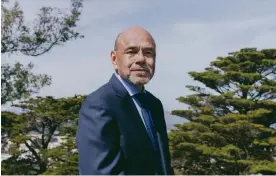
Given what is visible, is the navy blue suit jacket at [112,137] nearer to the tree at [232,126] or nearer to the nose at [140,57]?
the nose at [140,57]

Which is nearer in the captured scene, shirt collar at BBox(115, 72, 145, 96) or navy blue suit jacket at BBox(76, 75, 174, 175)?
navy blue suit jacket at BBox(76, 75, 174, 175)

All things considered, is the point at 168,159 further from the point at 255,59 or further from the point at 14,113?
the point at 255,59

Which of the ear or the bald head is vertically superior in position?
the bald head

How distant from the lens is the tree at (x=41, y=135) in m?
12.9

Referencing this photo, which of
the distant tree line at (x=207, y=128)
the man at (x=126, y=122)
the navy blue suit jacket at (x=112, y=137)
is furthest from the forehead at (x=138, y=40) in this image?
the distant tree line at (x=207, y=128)

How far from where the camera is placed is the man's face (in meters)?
1.29

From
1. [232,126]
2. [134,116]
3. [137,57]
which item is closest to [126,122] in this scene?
[134,116]

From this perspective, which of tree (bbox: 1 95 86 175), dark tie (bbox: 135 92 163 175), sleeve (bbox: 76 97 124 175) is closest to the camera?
sleeve (bbox: 76 97 124 175)

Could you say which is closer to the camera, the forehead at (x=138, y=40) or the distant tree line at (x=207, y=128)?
the forehead at (x=138, y=40)

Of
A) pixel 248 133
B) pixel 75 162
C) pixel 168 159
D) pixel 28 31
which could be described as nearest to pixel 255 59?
pixel 248 133

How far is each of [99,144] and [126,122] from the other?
0.10 metres

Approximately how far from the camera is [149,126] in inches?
52.3

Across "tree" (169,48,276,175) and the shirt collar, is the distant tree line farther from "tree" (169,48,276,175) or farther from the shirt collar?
the shirt collar

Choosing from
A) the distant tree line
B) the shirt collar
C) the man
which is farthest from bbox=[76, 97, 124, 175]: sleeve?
the distant tree line
